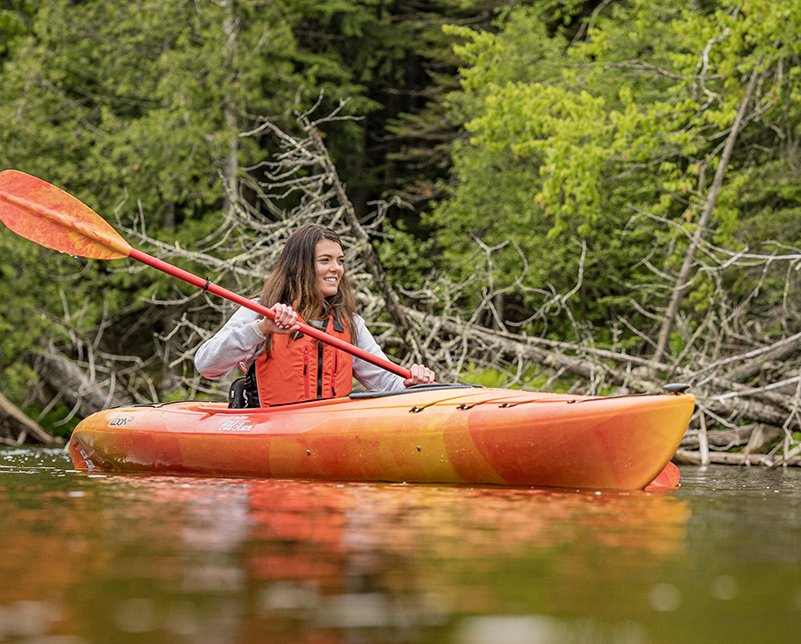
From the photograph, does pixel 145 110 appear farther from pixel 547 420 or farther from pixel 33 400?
pixel 547 420

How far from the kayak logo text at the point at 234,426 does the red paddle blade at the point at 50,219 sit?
1282mm

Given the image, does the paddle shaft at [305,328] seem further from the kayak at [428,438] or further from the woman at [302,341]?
the kayak at [428,438]

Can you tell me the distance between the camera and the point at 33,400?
34.2 feet

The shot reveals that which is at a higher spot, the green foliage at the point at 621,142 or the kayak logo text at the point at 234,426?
the green foliage at the point at 621,142

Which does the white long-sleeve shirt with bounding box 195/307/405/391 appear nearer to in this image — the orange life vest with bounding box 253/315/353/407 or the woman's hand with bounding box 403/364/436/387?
the orange life vest with bounding box 253/315/353/407

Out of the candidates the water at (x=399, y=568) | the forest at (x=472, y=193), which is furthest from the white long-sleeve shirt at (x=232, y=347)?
the forest at (x=472, y=193)

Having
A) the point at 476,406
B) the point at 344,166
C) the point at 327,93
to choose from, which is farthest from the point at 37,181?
the point at 344,166

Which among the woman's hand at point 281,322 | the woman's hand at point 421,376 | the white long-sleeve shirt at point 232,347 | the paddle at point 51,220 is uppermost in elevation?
the paddle at point 51,220

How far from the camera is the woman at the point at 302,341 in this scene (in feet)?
15.5

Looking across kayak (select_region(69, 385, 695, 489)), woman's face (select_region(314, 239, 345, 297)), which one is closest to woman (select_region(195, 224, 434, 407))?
woman's face (select_region(314, 239, 345, 297))

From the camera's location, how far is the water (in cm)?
163

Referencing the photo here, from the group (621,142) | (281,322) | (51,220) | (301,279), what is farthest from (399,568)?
(621,142)

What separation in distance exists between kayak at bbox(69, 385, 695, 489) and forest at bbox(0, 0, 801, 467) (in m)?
2.30

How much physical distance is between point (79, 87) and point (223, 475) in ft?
29.4
